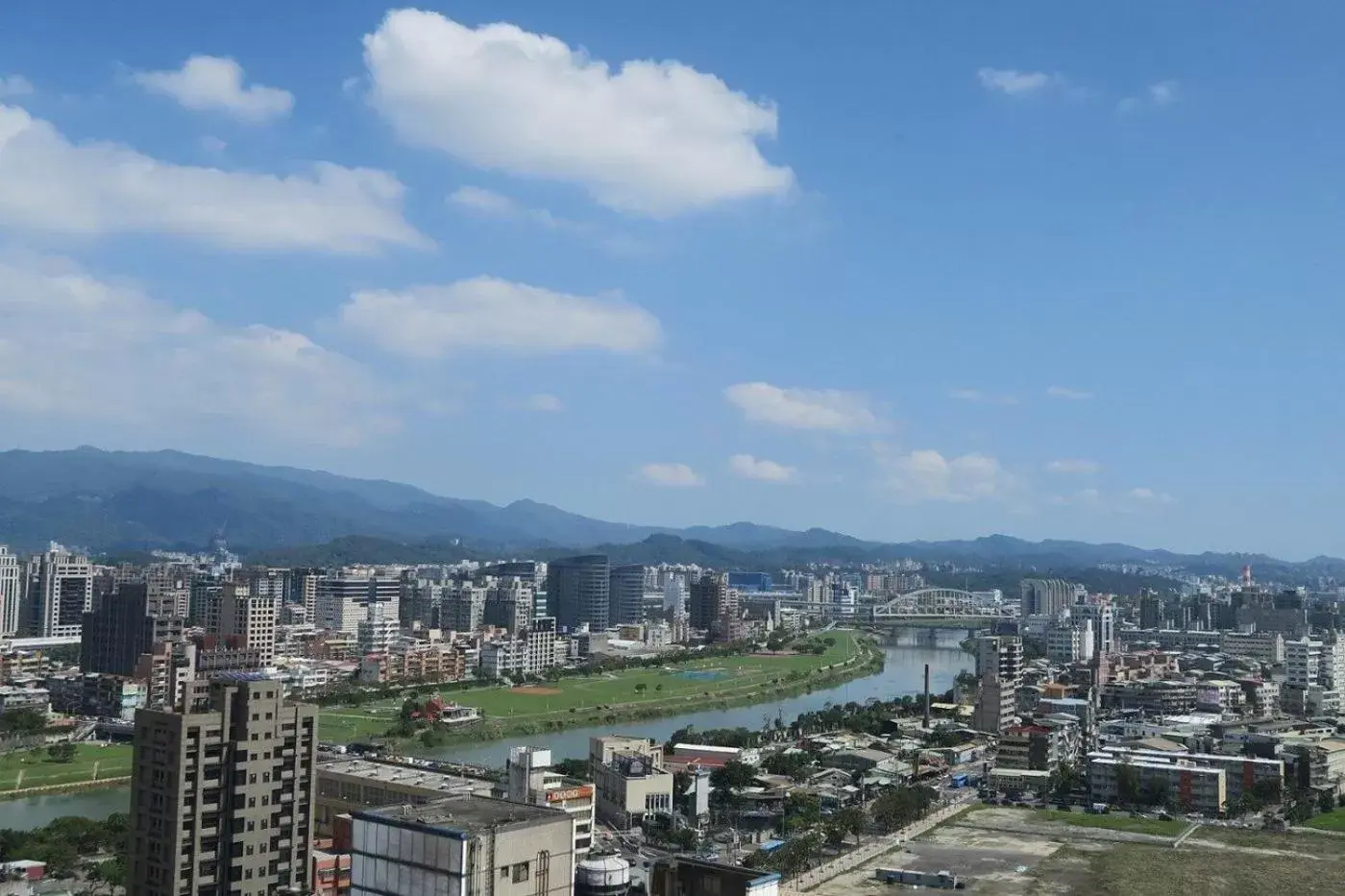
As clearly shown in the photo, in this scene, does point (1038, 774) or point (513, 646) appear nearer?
point (1038, 774)

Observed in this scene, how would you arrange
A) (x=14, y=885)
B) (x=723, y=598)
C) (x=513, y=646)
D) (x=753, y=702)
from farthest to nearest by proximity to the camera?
(x=723, y=598)
(x=513, y=646)
(x=753, y=702)
(x=14, y=885)

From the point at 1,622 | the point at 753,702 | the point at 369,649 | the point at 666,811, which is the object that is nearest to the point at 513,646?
the point at 369,649

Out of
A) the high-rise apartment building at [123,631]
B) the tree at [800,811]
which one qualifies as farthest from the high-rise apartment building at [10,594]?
the tree at [800,811]

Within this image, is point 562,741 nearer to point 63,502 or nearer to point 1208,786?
point 1208,786

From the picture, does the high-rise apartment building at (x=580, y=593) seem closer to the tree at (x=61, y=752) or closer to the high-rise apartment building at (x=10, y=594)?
the high-rise apartment building at (x=10, y=594)

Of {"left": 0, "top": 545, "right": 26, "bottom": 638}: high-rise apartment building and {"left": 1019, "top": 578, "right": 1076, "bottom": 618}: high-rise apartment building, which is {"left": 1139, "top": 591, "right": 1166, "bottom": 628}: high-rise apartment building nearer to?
{"left": 1019, "top": 578, "right": 1076, "bottom": 618}: high-rise apartment building

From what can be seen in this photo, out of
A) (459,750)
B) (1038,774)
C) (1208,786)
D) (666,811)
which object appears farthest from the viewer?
(459,750)

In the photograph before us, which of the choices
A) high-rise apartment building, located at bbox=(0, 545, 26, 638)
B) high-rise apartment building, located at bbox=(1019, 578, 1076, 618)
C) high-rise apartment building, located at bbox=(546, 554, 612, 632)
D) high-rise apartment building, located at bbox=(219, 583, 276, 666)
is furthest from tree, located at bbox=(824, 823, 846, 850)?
high-rise apartment building, located at bbox=(1019, 578, 1076, 618)
